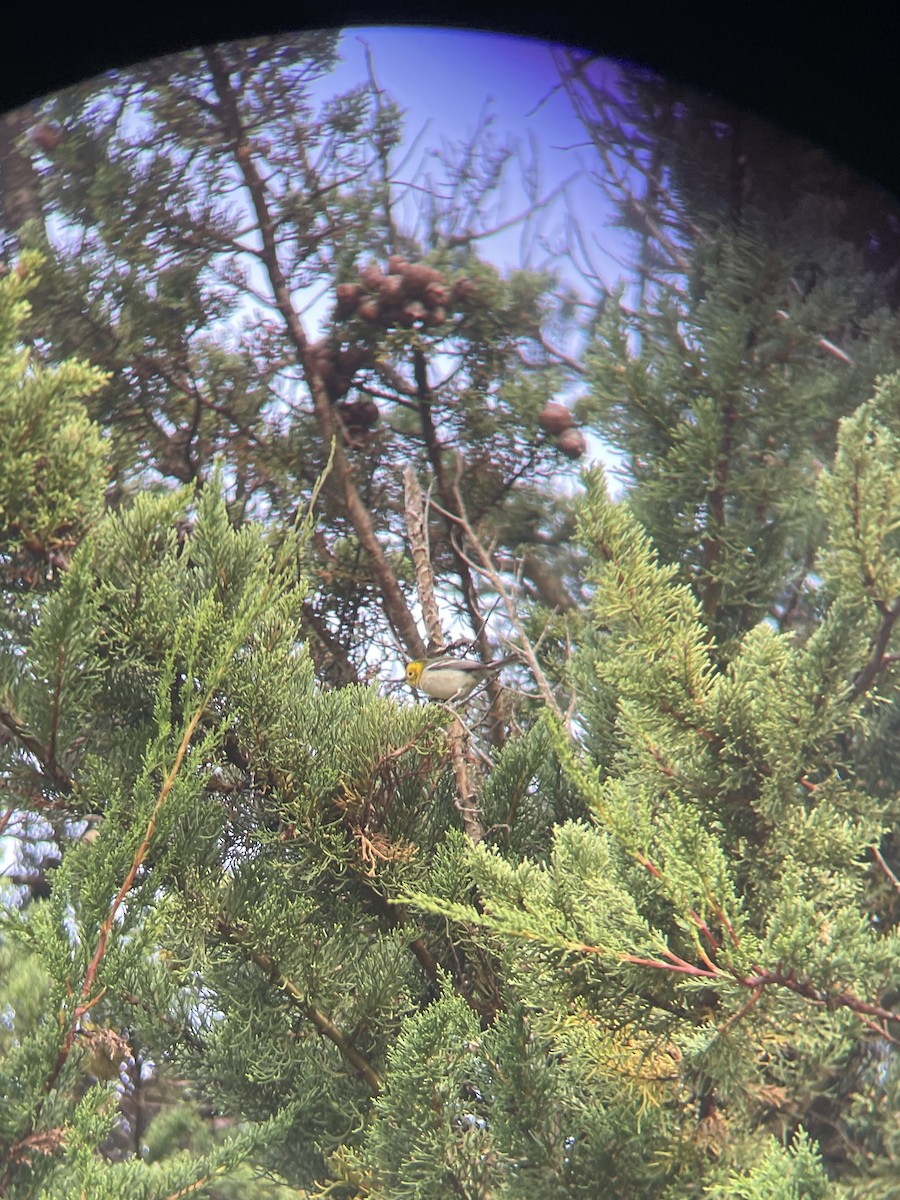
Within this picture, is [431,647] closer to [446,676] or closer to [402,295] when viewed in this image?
[446,676]

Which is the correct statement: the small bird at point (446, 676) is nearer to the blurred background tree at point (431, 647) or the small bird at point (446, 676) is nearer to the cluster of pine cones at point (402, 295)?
the blurred background tree at point (431, 647)

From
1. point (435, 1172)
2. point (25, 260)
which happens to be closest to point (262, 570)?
point (25, 260)

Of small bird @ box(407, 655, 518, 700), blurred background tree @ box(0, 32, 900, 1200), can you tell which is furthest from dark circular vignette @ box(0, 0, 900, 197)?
small bird @ box(407, 655, 518, 700)

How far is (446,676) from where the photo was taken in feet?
2.29

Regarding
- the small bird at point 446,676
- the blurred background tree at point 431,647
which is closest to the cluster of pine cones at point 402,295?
the blurred background tree at point 431,647

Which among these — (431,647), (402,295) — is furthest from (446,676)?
(402,295)

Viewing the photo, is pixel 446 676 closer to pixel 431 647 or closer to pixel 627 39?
pixel 431 647

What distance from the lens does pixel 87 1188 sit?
480mm

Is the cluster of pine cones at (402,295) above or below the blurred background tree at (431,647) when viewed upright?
above

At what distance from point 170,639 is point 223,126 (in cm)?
36

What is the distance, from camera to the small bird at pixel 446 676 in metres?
0.69

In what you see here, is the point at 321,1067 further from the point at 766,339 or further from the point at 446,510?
the point at 766,339

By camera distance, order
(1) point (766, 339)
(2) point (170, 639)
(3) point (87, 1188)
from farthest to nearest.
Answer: (1) point (766, 339) → (2) point (170, 639) → (3) point (87, 1188)

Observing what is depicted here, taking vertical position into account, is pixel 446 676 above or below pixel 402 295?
below
